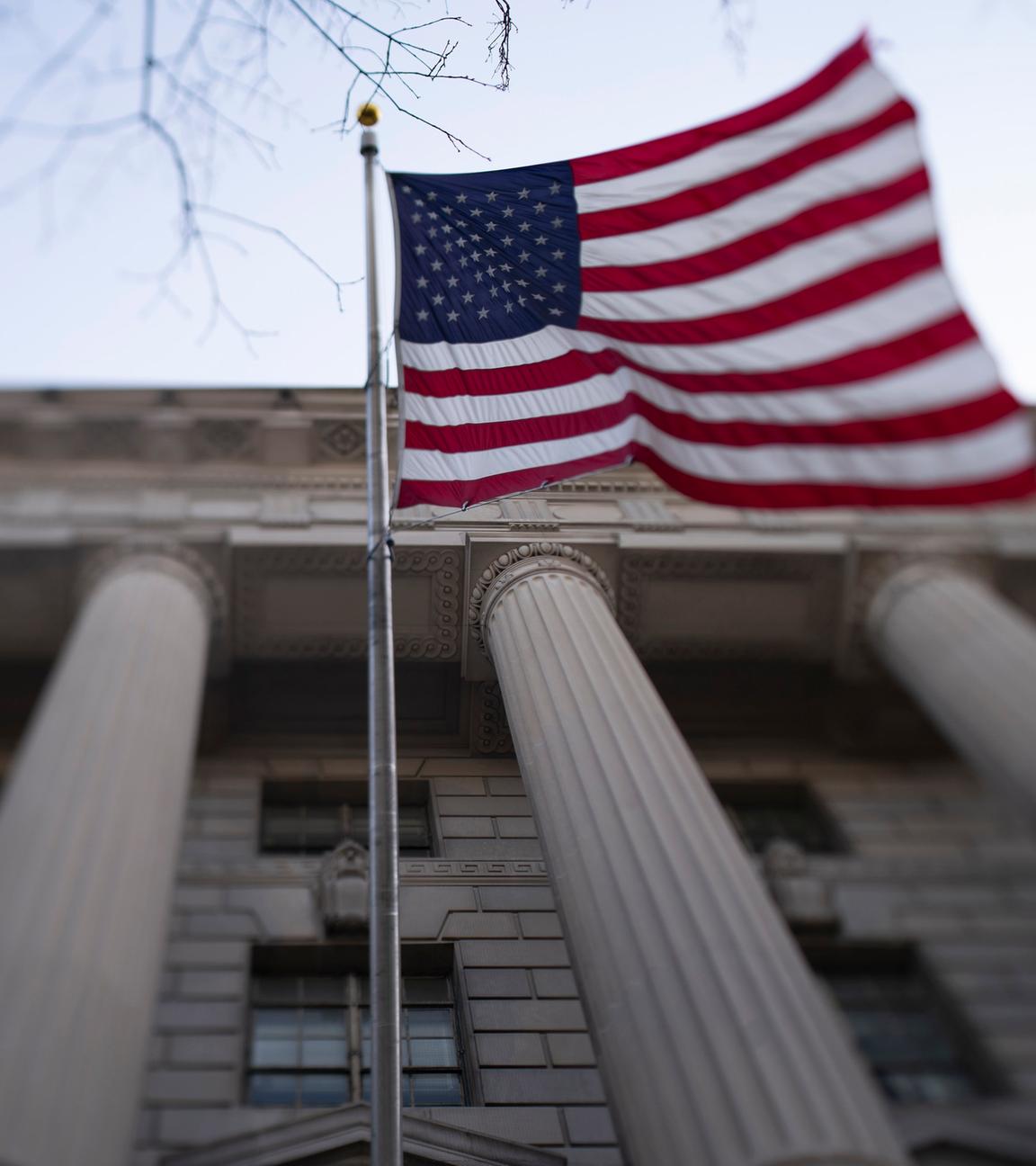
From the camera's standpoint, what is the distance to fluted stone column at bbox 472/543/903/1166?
7188mm

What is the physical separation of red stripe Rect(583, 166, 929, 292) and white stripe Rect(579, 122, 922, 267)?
2.0 inches

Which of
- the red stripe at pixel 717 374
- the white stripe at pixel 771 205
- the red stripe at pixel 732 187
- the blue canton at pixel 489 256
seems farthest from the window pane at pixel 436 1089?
the red stripe at pixel 732 187

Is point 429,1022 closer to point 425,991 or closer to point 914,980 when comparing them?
point 425,991

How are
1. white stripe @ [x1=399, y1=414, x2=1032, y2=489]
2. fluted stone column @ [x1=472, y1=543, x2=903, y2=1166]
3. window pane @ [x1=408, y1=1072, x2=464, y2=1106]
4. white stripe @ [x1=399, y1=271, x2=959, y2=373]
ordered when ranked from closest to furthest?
fluted stone column @ [x1=472, y1=543, x2=903, y2=1166], white stripe @ [x1=399, y1=414, x2=1032, y2=489], white stripe @ [x1=399, y1=271, x2=959, y2=373], window pane @ [x1=408, y1=1072, x2=464, y2=1106]

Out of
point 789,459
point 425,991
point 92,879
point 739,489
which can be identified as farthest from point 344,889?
point 789,459

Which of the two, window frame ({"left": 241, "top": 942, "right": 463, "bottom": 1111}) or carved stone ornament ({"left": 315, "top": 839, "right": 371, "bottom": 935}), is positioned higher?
carved stone ornament ({"left": 315, "top": 839, "right": 371, "bottom": 935})

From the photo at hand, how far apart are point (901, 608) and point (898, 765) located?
355cm

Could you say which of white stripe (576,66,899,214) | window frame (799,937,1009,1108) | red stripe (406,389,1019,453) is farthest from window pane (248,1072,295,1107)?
white stripe (576,66,899,214)

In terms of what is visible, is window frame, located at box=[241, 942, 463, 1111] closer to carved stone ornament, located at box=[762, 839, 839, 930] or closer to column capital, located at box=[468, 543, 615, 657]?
column capital, located at box=[468, 543, 615, 657]

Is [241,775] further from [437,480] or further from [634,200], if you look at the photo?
[634,200]

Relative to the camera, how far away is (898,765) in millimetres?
17641

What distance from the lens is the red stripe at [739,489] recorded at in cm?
803

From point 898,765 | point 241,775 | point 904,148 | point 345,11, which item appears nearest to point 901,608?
point 898,765

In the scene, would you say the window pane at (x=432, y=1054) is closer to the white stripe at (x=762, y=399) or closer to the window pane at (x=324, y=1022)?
the window pane at (x=324, y=1022)
